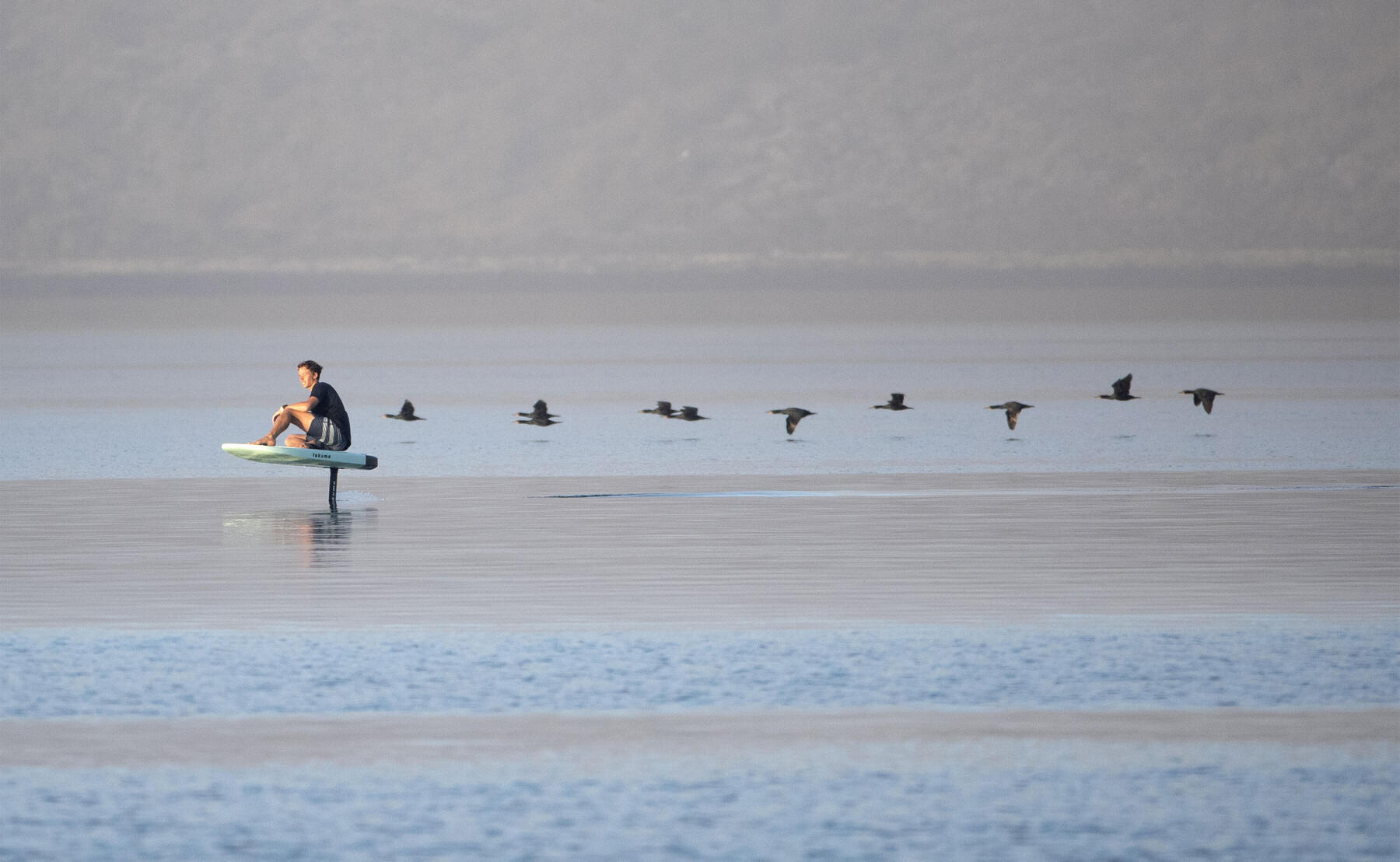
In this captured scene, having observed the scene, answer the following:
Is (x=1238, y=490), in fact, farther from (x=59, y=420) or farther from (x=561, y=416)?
(x=59, y=420)

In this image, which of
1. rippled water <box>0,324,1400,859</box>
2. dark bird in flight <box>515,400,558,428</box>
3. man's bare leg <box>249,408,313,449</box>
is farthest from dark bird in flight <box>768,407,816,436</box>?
man's bare leg <box>249,408,313,449</box>

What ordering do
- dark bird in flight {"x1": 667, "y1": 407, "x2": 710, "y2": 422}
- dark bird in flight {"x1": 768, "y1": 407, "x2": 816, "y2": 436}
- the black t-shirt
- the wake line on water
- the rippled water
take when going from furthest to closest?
dark bird in flight {"x1": 667, "y1": 407, "x2": 710, "y2": 422} → dark bird in flight {"x1": 768, "y1": 407, "x2": 816, "y2": 436} → the wake line on water → the black t-shirt → the rippled water

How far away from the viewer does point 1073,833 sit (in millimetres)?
9203

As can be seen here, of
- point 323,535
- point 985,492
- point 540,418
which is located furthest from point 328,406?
point 540,418

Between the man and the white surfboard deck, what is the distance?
0.07m

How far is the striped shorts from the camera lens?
21.6 m

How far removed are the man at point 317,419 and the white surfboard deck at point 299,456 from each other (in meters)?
0.07

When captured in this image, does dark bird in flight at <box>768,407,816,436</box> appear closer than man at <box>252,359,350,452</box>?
No

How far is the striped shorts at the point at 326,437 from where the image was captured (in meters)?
21.6

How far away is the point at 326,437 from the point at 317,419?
0.25 metres

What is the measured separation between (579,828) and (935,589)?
692 centimetres

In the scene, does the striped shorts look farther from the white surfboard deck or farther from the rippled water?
the rippled water

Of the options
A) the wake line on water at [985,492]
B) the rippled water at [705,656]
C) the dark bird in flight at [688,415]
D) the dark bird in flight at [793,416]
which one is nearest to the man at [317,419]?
the rippled water at [705,656]

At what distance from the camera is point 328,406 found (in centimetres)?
2172
